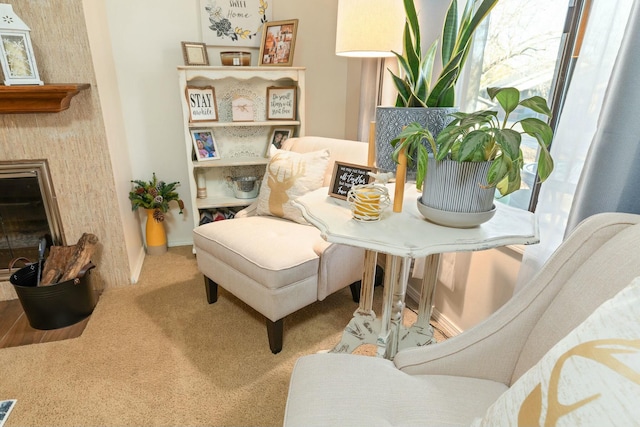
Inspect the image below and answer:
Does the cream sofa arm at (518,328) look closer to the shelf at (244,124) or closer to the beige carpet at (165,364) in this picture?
the beige carpet at (165,364)

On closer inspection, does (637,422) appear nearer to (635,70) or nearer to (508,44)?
(635,70)

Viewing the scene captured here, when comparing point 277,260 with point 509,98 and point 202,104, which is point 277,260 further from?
point 202,104

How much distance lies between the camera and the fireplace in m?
1.89

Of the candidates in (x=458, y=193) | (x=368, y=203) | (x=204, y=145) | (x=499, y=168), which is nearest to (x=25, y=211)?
(x=204, y=145)

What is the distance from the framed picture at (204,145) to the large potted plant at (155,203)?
0.30 m

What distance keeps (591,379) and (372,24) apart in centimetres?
141

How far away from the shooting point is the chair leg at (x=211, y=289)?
6.57 feet

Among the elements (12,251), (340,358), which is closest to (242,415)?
(340,358)

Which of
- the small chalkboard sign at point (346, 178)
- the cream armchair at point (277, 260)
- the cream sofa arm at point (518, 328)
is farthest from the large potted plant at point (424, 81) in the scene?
the cream armchair at point (277, 260)

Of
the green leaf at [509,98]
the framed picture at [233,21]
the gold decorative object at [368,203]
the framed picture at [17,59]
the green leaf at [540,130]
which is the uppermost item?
the framed picture at [233,21]

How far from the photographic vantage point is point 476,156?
2.99 feet

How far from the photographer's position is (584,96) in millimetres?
1054

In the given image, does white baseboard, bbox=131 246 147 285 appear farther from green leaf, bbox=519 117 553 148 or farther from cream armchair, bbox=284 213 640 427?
green leaf, bbox=519 117 553 148

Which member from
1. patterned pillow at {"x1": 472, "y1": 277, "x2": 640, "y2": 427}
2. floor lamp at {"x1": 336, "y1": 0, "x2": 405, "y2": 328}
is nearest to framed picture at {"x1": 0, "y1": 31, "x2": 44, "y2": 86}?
floor lamp at {"x1": 336, "y1": 0, "x2": 405, "y2": 328}
